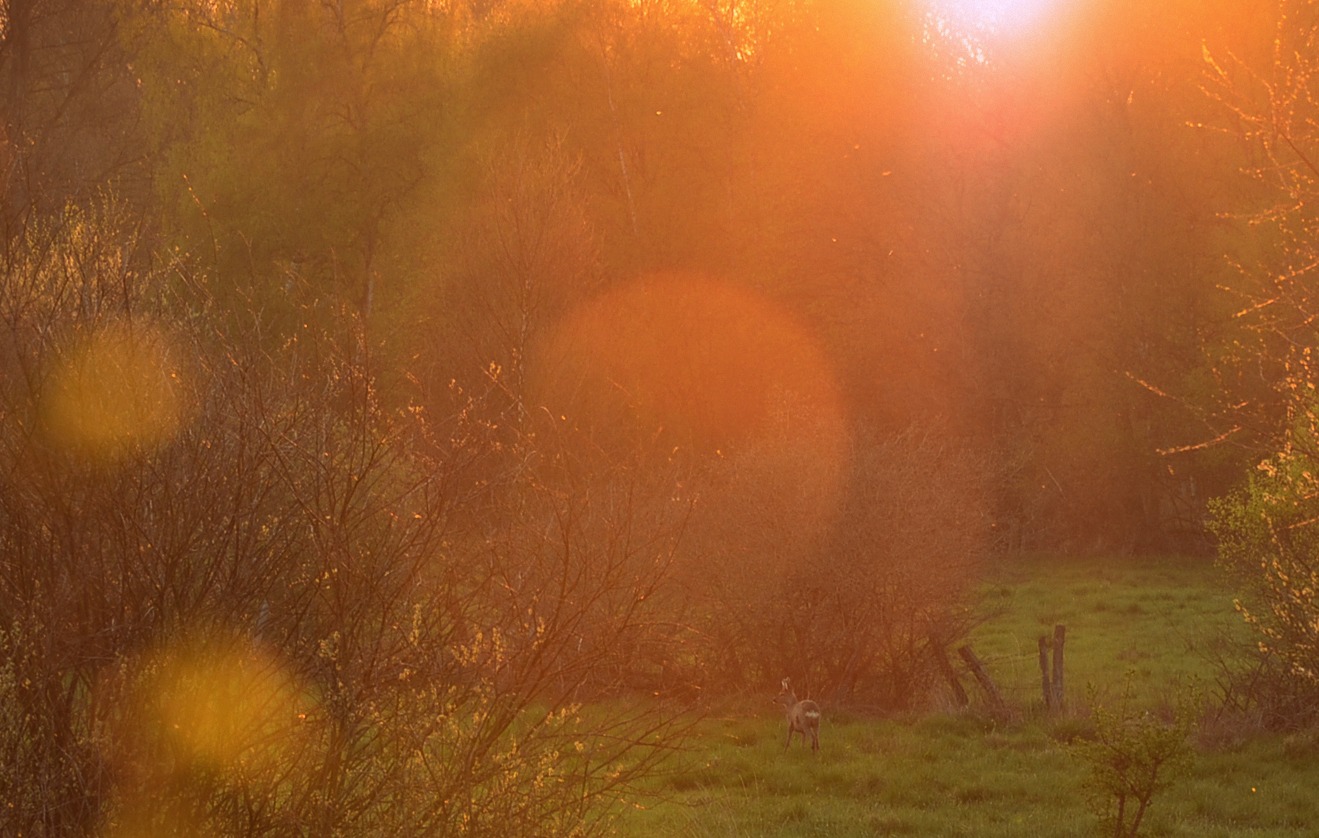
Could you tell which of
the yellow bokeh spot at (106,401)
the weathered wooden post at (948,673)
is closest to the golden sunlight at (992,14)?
the weathered wooden post at (948,673)

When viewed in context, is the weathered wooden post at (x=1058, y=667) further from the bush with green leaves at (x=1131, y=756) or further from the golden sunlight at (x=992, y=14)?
the golden sunlight at (x=992, y=14)

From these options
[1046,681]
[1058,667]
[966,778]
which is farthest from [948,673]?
[966,778]

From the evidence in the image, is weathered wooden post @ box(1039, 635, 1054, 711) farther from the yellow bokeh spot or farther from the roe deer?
the yellow bokeh spot

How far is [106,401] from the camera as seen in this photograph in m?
5.10

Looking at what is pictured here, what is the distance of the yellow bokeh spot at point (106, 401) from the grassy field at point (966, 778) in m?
4.51

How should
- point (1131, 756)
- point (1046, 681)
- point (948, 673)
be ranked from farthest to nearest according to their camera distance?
point (948, 673) < point (1046, 681) < point (1131, 756)

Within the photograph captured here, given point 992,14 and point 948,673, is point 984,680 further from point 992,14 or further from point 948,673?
point 992,14

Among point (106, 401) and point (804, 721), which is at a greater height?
point (106, 401)

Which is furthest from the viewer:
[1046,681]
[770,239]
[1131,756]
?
[770,239]

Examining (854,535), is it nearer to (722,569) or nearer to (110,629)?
(722,569)

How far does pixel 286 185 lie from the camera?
32.8 metres

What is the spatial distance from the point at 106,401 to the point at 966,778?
10.3 m

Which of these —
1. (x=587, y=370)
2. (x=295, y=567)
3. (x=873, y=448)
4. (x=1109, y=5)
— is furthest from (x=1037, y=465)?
(x=295, y=567)

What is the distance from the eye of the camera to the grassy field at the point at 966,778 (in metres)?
11.6
